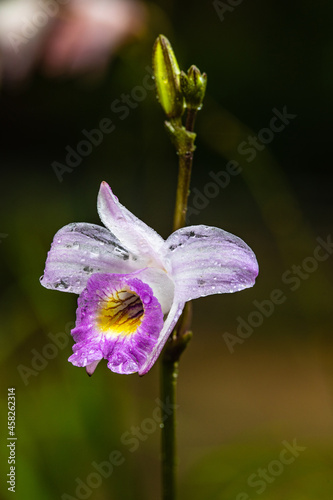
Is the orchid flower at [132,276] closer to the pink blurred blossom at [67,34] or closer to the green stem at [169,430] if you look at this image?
the green stem at [169,430]

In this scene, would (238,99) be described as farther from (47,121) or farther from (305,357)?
(305,357)

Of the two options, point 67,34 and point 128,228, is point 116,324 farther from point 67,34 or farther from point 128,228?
point 67,34

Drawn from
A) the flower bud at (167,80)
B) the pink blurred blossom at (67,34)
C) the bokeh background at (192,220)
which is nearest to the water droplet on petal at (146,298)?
the flower bud at (167,80)

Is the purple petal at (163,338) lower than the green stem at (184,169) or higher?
lower

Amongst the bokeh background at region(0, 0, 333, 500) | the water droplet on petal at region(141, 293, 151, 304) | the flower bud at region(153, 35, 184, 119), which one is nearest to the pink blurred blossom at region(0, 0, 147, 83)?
the bokeh background at region(0, 0, 333, 500)

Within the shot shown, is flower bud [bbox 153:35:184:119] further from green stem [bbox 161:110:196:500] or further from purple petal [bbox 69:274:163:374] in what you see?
purple petal [bbox 69:274:163:374]

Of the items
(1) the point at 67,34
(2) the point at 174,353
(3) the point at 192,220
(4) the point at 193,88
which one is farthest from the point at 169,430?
(3) the point at 192,220
